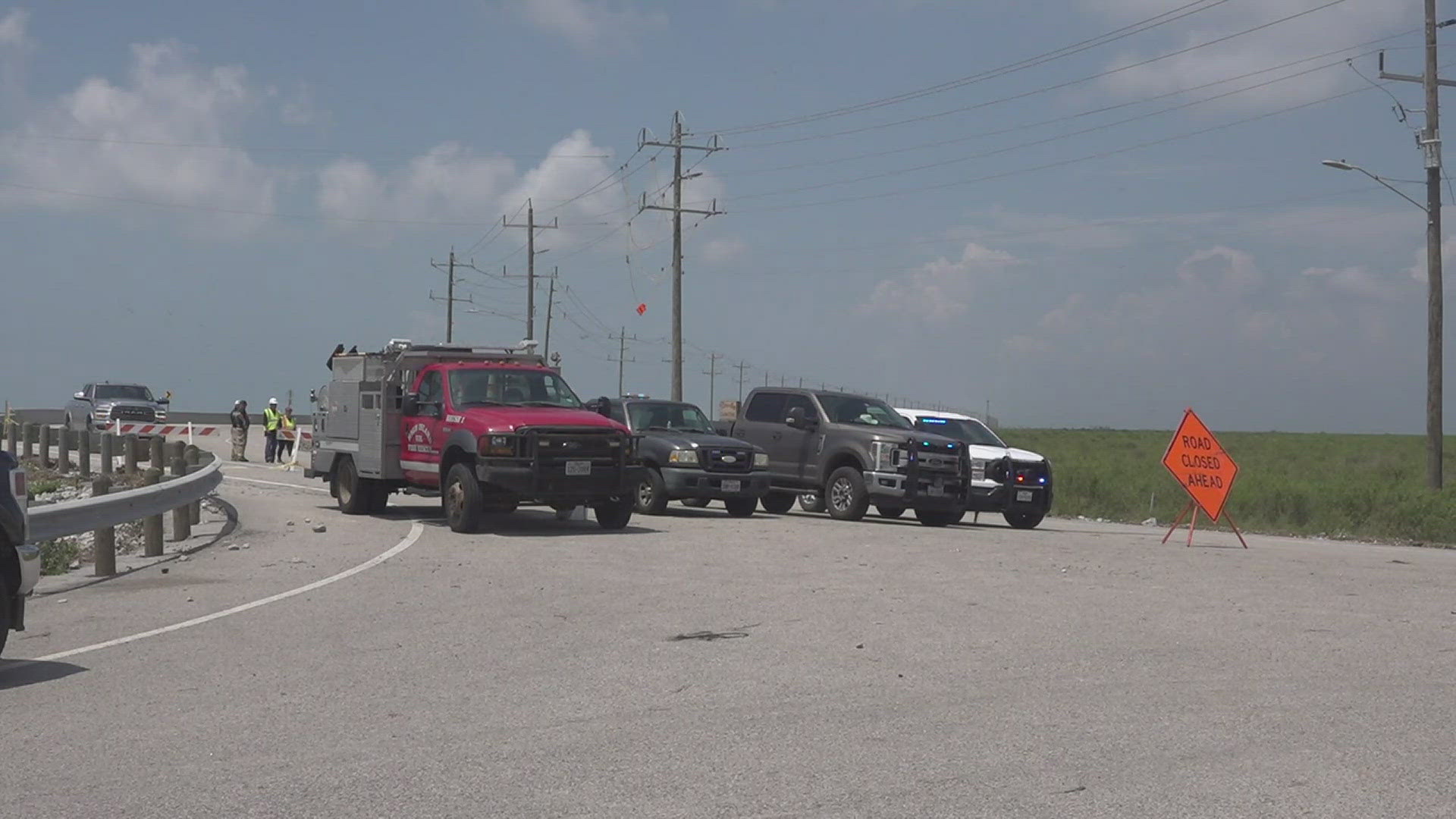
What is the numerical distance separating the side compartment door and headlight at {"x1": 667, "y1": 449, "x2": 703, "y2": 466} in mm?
3781

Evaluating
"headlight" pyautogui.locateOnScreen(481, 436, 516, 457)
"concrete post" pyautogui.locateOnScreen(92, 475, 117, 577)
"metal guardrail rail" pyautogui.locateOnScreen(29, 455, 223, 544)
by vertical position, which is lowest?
"concrete post" pyautogui.locateOnScreen(92, 475, 117, 577)

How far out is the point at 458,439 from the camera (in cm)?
1889

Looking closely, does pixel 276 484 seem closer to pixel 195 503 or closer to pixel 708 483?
pixel 195 503

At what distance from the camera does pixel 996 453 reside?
24.1 m

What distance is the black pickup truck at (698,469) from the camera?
22.2 metres

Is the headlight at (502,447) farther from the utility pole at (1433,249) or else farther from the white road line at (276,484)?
the utility pole at (1433,249)

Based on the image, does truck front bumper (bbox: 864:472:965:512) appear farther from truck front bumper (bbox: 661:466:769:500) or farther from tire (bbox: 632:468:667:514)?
tire (bbox: 632:468:667:514)

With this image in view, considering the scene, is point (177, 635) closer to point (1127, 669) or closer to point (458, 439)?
point (1127, 669)

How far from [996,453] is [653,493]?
17.9 ft

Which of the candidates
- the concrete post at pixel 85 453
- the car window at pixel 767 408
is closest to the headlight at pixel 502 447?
the car window at pixel 767 408

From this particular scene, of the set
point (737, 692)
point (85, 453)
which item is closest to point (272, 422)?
point (85, 453)

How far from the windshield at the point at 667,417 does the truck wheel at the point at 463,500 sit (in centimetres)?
506

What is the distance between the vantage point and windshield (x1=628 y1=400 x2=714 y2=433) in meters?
23.8

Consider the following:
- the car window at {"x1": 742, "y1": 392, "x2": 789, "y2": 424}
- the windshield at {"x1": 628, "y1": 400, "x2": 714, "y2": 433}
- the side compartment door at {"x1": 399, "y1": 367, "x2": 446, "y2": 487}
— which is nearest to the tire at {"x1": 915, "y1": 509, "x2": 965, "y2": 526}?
the car window at {"x1": 742, "y1": 392, "x2": 789, "y2": 424}
